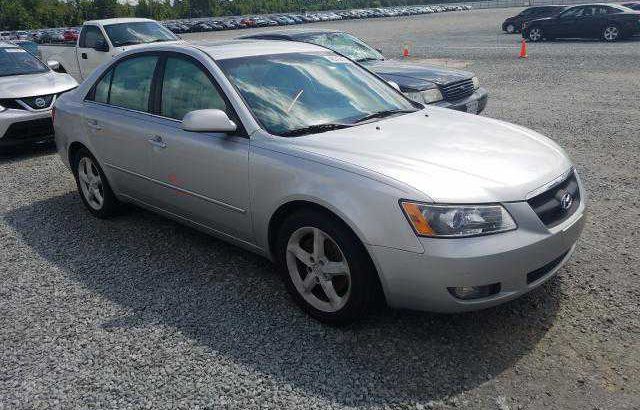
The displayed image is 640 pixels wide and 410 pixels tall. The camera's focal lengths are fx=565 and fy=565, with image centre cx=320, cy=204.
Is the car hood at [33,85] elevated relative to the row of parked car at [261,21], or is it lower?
elevated

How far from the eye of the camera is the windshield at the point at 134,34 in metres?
11.9

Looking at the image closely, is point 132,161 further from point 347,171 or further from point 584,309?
point 584,309

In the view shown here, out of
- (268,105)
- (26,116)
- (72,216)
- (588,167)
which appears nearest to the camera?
(268,105)

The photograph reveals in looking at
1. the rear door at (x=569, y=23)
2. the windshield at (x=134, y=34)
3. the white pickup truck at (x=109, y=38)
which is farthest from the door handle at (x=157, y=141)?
the rear door at (x=569, y=23)

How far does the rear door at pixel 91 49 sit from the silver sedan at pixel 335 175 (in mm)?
7575

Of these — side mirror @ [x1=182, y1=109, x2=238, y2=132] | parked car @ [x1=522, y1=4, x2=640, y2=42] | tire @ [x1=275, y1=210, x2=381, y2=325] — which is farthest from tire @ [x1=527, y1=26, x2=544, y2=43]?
tire @ [x1=275, y1=210, x2=381, y2=325]

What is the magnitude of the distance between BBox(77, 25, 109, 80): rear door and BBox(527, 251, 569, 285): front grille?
10.9 m

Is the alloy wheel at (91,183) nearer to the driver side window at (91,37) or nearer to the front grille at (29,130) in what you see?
the front grille at (29,130)

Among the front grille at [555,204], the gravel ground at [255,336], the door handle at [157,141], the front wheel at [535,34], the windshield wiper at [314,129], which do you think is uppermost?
the windshield wiper at [314,129]

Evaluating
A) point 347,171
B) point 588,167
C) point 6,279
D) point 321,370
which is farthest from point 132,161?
point 588,167

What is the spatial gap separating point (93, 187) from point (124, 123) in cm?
108

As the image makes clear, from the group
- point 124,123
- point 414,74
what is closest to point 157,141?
point 124,123

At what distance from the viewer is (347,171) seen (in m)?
3.13

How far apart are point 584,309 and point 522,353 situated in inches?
26.7
